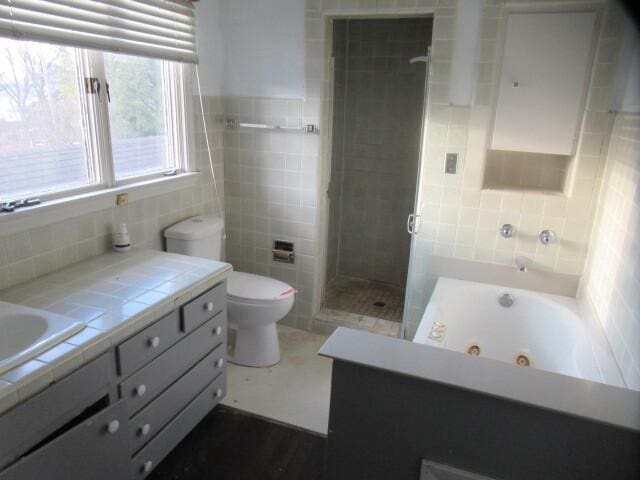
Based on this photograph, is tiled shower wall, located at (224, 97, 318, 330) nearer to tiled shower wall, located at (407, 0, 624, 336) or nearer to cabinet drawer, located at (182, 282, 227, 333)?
tiled shower wall, located at (407, 0, 624, 336)

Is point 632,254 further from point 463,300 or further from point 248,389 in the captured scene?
Result: point 248,389

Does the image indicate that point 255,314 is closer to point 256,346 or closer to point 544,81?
point 256,346

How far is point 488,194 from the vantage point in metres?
2.56

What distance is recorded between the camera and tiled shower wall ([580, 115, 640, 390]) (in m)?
1.60

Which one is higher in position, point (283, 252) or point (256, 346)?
point (283, 252)

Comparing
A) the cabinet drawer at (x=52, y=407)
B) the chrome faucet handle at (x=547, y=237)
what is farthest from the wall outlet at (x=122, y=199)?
the chrome faucet handle at (x=547, y=237)

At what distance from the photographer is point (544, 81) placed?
2367 mm

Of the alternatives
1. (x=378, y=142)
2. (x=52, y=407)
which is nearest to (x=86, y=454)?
(x=52, y=407)

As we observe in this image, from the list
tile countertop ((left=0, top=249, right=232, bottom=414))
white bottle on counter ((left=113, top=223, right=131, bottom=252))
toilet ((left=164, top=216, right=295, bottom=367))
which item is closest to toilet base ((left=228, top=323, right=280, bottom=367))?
toilet ((left=164, top=216, right=295, bottom=367))

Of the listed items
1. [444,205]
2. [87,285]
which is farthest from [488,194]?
[87,285]

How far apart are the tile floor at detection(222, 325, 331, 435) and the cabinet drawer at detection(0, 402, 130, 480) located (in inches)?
32.7

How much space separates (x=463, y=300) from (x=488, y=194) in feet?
1.96

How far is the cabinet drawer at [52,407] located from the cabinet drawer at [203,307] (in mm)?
395

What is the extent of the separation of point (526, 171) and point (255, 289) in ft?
5.76
